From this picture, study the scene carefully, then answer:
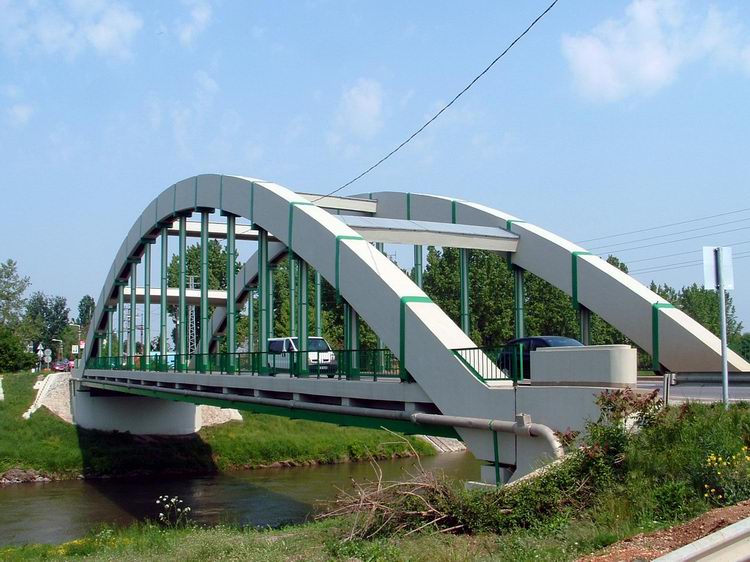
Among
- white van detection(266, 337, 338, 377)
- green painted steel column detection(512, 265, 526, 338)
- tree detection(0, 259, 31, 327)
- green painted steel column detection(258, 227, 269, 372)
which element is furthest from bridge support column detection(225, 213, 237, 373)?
tree detection(0, 259, 31, 327)

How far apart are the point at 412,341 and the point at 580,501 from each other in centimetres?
554

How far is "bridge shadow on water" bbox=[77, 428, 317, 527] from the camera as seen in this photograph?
2634cm

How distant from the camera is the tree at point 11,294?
316 ft

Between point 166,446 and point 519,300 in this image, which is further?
point 166,446

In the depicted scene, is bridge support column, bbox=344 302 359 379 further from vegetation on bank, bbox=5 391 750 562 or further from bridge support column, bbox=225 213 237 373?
bridge support column, bbox=225 213 237 373

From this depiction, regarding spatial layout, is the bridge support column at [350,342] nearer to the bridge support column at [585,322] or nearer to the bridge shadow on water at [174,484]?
the bridge support column at [585,322]

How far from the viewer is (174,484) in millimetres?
34562

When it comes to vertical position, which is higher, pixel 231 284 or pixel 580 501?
pixel 231 284

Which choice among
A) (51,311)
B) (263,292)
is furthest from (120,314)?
(51,311)

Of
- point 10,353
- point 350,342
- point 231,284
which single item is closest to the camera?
point 350,342

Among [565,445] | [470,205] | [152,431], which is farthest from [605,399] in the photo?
[152,431]

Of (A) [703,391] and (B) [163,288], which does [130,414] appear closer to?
(B) [163,288]

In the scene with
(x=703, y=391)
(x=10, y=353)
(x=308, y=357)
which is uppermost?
(x=10, y=353)

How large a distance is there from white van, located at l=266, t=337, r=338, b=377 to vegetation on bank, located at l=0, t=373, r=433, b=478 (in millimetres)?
11501
